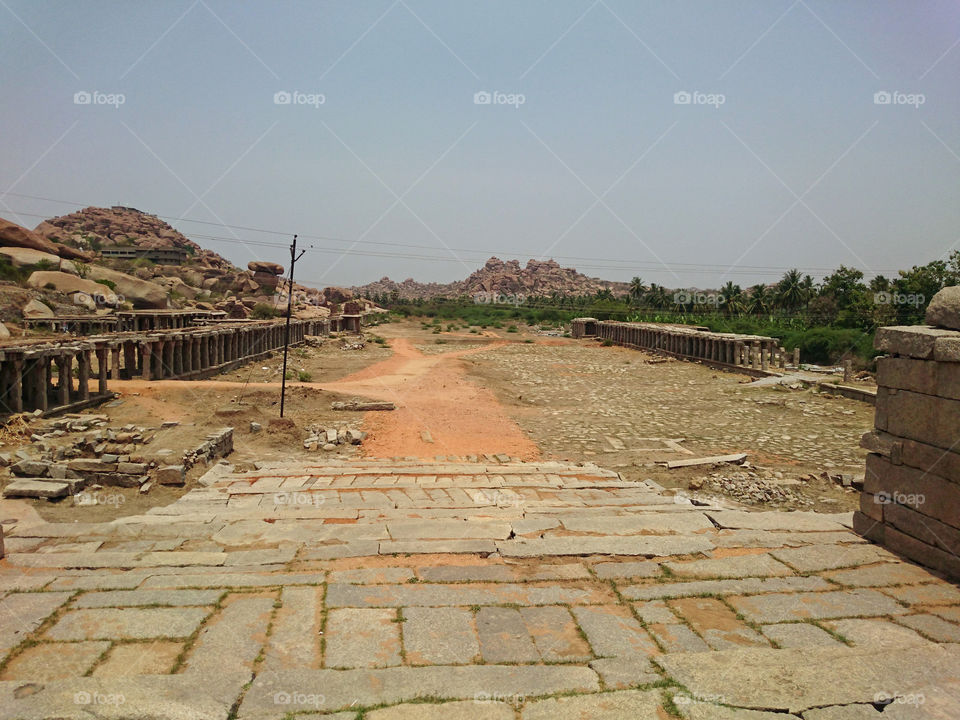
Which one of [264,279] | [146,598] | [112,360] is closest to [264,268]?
[264,279]

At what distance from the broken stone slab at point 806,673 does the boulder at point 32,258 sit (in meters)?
52.6

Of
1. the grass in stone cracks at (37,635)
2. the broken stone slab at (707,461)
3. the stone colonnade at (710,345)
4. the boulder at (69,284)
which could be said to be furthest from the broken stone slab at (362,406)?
the boulder at (69,284)

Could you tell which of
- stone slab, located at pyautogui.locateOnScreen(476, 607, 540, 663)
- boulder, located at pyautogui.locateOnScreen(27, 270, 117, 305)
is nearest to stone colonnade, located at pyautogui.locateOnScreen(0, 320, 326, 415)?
boulder, located at pyautogui.locateOnScreen(27, 270, 117, 305)

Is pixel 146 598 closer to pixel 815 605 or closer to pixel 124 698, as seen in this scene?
pixel 124 698

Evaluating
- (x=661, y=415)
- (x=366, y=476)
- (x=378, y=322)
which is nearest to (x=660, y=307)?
(x=378, y=322)

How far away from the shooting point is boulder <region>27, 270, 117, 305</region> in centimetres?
3953

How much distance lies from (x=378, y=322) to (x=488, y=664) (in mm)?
76008

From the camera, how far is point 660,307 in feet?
271

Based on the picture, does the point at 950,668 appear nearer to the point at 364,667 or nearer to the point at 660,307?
the point at 364,667

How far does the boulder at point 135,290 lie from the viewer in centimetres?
4700

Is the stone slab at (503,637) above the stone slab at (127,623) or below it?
above

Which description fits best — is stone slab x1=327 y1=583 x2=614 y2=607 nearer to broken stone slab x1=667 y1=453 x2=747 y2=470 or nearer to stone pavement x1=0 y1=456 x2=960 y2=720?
stone pavement x1=0 y1=456 x2=960 y2=720

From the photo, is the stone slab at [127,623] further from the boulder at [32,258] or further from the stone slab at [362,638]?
the boulder at [32,258]

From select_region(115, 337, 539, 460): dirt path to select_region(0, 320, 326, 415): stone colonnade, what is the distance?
1501 mm
